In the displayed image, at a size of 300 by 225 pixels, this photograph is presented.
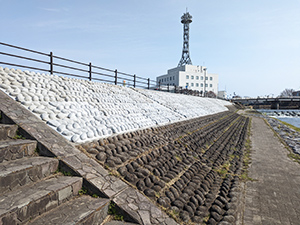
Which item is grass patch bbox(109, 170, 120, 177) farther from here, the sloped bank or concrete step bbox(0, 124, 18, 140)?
concrete step bbox(0, 124, 18, 140)

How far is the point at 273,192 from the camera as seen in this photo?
4.69m

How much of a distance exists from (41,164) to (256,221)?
402cm

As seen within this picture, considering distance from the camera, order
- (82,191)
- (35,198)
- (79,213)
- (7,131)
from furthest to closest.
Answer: (7,131) < (82,191) < (79,213) < (35,198)

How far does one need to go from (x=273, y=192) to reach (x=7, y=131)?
6.21 metres

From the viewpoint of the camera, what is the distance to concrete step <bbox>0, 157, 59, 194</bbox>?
2494 millimetres

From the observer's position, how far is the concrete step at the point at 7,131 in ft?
11.4

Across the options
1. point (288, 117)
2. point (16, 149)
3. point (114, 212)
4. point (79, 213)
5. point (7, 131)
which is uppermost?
point (7, 131)

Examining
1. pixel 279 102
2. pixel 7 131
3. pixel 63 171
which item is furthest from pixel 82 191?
pixel 279 102

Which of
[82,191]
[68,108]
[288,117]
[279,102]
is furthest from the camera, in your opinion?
[279,102]

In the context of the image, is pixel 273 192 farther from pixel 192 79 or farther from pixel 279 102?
pixel 279 102

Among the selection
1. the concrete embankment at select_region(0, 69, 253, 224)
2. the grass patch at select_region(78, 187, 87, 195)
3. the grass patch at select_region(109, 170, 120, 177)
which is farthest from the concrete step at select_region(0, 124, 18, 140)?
the grass patch at select_region(109, 170, 120, 177)

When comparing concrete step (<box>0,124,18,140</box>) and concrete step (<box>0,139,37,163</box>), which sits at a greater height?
concrete step (<box>0,124,18,140</box>)

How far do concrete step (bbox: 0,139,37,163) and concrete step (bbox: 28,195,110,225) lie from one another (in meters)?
1.27

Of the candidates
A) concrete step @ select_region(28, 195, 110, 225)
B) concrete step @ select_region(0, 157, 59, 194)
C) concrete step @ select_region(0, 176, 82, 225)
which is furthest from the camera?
concrete step @ select_region(0, 157, 59, 194)
